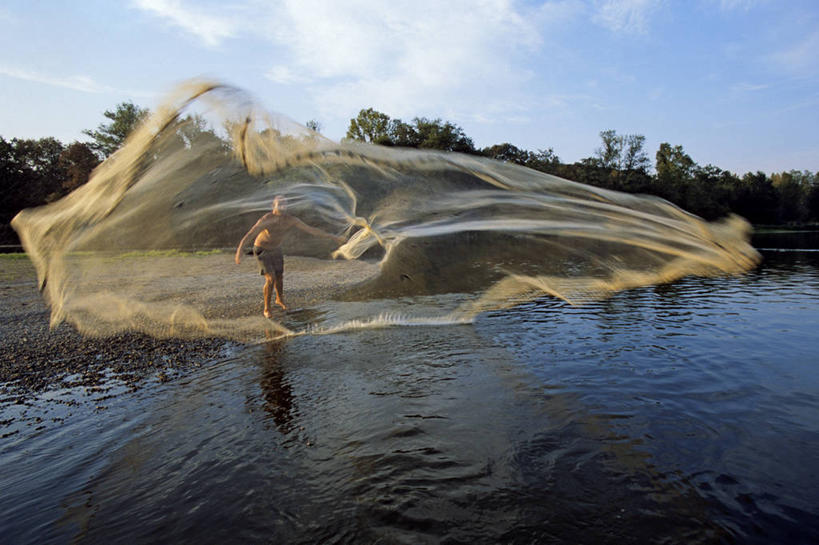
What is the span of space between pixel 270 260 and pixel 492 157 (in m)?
23.4

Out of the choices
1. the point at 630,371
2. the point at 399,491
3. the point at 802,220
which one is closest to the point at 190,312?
the point at 399,491

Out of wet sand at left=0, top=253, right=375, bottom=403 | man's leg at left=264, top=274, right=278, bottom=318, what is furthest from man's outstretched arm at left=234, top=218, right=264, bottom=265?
man's leg at left=264, top=274, right=278, bottom=318

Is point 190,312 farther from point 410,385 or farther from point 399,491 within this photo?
point 399,491

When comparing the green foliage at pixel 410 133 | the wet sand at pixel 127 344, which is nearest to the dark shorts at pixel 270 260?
the wet sand at pixel 127 344

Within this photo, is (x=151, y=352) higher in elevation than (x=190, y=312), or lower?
lower

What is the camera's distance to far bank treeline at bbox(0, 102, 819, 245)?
136 ft

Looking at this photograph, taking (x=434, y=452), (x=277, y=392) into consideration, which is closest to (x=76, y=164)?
(x=277, y=392)

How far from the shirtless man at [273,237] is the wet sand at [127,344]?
0.61 meters

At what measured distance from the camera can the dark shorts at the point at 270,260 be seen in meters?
9.56

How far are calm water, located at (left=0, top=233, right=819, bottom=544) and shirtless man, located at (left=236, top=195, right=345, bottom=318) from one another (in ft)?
6.38

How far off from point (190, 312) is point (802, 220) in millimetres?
149818

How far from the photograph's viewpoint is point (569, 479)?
4629 mm

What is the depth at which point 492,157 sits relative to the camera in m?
30.3

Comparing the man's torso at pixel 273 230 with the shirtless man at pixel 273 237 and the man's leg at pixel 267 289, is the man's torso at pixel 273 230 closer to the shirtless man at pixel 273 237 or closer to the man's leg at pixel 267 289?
the shirtless man at pixel 273 237
